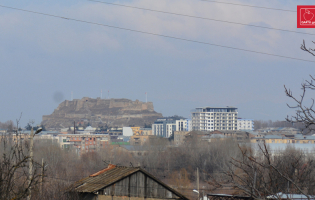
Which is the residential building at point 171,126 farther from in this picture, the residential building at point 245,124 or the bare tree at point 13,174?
the bare tree at point 13,174

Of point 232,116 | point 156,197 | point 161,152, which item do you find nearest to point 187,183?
point 161,152

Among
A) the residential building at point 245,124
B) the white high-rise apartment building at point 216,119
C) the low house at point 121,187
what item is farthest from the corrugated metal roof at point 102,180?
the residential building at point 245,124

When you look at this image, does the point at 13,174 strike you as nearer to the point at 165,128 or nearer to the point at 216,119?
the point at 216,119

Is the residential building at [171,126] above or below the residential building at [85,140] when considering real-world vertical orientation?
above

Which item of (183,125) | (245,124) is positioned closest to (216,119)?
(183,125)

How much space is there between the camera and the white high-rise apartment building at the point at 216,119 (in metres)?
124

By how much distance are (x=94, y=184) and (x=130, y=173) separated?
4.02 feet

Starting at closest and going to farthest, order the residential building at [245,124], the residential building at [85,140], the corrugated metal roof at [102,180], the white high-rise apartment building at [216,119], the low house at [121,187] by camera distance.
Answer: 1. the low house at [121,187]
2. the corrugated metal roof at [102,180]
3. the residential building at [85,140]
4. the white high-rise apartment building at [216,119]
5. the residential building at [245,124]

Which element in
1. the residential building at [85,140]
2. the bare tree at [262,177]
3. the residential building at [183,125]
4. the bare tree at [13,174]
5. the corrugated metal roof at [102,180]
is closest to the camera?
the bare tree at [262,177]

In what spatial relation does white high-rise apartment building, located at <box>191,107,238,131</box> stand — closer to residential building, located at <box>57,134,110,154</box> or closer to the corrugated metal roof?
residential building, located at <box>57,134,110,154</box>

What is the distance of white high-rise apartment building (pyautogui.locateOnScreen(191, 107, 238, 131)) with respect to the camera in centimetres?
12388

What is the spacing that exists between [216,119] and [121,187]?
114466mm

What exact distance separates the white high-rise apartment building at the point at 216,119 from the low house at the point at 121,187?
111 metres

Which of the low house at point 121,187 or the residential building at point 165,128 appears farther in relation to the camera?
the residential building at point 165,128
